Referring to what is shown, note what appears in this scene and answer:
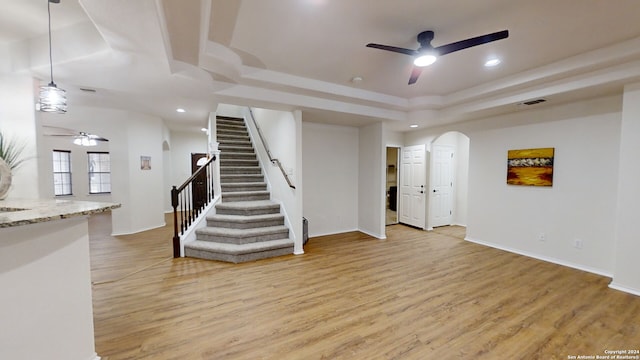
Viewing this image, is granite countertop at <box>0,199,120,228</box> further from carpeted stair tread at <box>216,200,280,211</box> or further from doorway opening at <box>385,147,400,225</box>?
doorway opening at <box>385,147,400,225</box>

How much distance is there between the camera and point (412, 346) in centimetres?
203

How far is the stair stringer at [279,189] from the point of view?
4.30 metres

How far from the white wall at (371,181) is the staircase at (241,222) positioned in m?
2.07

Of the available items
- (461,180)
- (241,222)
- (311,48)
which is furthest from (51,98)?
(461,180)

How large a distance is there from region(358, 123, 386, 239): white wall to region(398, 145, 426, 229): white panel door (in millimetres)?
1372

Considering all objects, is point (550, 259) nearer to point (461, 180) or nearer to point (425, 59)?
point (461, 180)

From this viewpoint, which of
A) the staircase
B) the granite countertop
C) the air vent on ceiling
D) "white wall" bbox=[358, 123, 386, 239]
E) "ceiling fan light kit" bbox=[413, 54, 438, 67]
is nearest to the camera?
the granite countertop

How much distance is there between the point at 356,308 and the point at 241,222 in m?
2.57

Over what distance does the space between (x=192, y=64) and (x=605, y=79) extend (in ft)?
16.0

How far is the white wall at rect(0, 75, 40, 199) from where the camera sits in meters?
2.77

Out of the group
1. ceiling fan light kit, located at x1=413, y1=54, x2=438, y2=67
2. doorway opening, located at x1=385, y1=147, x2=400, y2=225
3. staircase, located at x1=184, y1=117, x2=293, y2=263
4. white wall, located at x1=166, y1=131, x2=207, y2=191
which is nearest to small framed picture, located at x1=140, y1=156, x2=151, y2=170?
staircase, located at x1=184, y1=117, x2=293, y2=263

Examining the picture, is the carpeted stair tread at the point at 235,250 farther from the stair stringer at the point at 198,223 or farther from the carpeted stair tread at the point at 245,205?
the carpeted stair tread at the point at 245,205

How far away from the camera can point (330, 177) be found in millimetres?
5617

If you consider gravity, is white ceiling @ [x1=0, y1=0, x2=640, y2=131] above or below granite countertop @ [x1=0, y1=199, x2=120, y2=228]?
above
